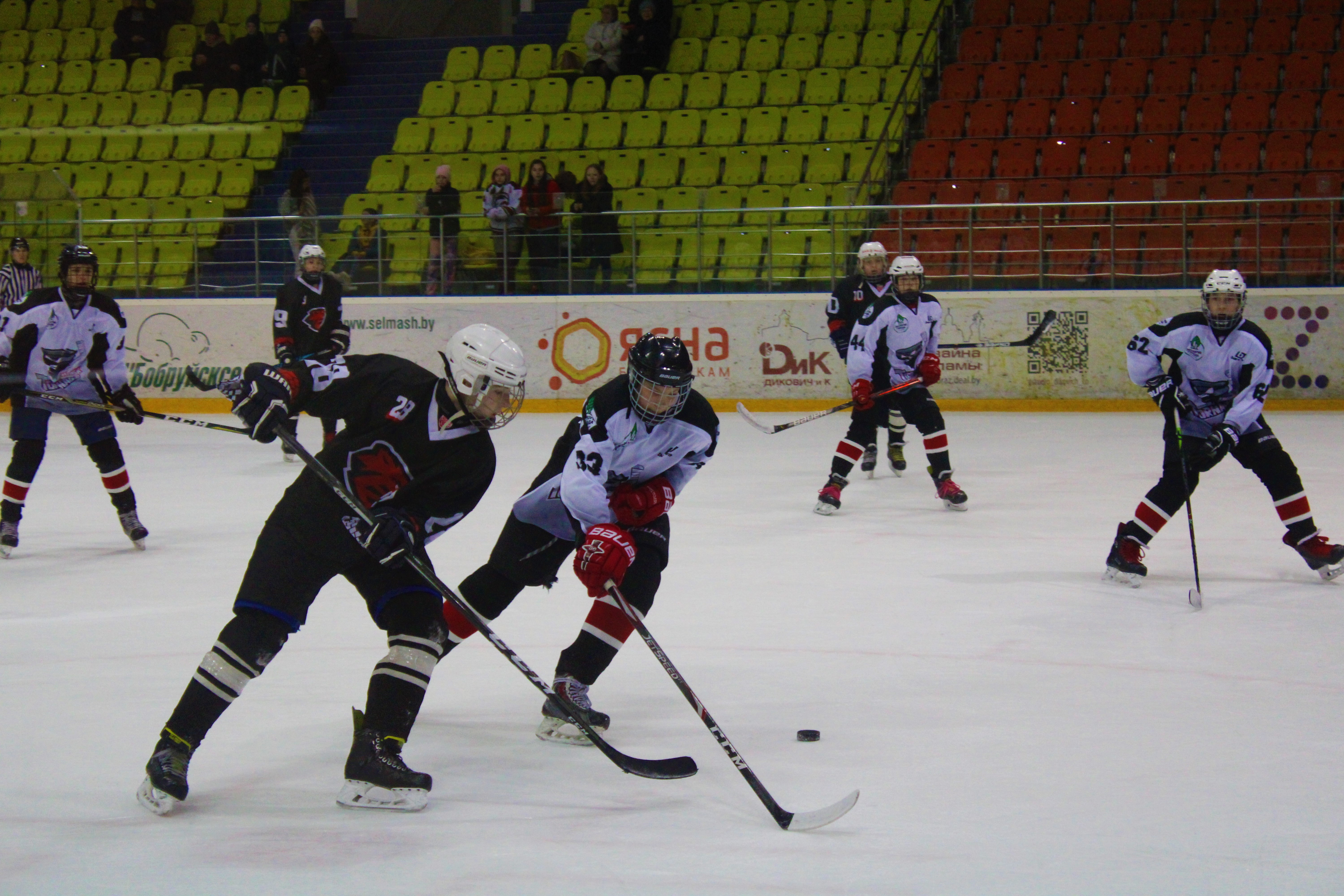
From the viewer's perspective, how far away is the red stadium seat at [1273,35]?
12336 millimetres

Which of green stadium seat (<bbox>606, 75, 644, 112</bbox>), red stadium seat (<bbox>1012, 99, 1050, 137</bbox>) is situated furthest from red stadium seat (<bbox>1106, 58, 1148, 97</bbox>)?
green stadium seat (<bbox>606, 75, 644, 112</bbox>)

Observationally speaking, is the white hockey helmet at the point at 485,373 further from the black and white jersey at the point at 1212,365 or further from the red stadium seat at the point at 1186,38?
the red stadium seat at the point at 1186,38

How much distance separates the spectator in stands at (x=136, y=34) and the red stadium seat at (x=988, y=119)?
31.0ft

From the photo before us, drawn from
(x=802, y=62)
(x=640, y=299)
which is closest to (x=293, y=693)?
(x=640, y=299)

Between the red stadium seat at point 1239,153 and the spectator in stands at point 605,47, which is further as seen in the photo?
the spectator in stands at point 605,47

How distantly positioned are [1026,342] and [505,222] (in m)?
4.76

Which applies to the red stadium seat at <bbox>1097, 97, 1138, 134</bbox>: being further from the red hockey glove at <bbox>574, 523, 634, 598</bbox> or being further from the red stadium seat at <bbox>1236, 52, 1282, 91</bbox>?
the red hockey glove at <bbox>574, 523, 634, 598</bbox>

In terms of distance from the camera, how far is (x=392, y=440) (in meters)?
2.83

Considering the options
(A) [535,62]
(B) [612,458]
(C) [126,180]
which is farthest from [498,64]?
(B) [612,458]

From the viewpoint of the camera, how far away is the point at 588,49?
14.1 metres

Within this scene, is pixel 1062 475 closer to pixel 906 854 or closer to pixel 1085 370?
pixel 1085 370

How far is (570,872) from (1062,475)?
19.1 ft

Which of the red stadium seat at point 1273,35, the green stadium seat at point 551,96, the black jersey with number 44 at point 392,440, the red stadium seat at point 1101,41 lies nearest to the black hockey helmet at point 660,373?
Result: the black jersey with number 44 at point 392,440

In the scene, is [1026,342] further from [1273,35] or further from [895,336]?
[1273,35]
